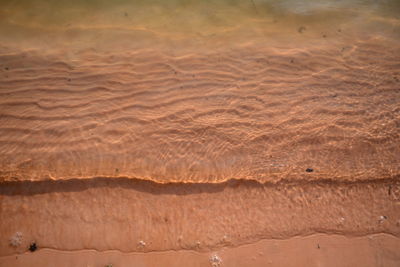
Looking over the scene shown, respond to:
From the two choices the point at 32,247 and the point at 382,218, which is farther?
the point at 382,218

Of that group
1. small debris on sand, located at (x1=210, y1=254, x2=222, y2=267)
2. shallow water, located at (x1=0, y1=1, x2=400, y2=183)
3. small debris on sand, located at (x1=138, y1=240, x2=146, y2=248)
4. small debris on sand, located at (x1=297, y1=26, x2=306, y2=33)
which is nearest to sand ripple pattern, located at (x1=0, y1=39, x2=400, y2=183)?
shallow water, located at (x1=0, y1=1, x2=400, y2=183)

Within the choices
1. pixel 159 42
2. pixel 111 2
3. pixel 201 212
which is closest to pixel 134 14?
pixel 111 2

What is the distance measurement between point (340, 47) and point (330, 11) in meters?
1.40

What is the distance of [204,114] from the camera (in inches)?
159

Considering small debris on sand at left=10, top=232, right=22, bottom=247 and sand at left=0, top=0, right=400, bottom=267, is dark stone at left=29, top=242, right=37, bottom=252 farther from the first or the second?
small debris on sand at left=10, top=232, right=22, bottom=247

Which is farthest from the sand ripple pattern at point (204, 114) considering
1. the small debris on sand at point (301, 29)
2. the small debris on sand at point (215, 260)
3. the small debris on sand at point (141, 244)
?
the small debris on sand at point (215, 260)

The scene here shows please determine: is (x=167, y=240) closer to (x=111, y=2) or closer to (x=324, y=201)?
(x=324, y=201)

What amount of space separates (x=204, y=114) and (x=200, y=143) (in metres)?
0.53

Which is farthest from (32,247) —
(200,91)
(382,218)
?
(382,218)

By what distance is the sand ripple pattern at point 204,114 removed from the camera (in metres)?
3.56

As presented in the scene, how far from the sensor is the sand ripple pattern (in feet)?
11.7

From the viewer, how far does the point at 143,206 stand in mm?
3268

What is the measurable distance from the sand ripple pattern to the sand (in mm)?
22

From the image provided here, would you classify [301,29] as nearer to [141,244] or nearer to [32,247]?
[141,244]
